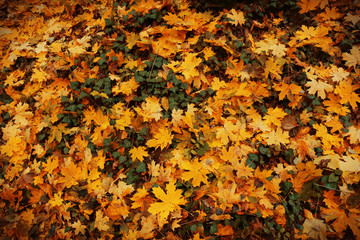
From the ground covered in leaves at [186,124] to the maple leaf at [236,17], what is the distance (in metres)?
0.02

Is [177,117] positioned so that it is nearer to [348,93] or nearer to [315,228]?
[315,228]

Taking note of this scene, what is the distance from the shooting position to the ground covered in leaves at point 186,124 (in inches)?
76.9

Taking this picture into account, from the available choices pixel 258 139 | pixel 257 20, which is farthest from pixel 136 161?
pixel 257 20

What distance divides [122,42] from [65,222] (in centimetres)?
219

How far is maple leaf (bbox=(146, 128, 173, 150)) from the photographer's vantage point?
7.26ft

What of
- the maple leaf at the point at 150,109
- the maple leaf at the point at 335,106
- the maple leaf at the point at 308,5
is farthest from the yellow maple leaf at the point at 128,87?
the maple leaf at the point at 308,5

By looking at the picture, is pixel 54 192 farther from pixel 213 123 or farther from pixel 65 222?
pixel 213 123

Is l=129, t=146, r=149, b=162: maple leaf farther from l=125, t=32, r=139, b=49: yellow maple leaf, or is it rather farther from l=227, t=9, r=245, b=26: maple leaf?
l=227, t=9, r=245, b=26: maple leaf

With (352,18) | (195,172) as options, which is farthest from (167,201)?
(352,18)

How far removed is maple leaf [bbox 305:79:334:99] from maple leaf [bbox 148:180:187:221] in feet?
6.11

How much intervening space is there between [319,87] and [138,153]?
217 centimetres

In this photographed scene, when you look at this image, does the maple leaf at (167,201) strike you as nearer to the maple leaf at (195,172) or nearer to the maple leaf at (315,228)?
the maple leaf at (195,172)

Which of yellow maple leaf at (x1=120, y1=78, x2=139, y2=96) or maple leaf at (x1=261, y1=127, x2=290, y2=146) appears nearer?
maple leaf at (x1=261, y1=127, x2=290, y2=146)

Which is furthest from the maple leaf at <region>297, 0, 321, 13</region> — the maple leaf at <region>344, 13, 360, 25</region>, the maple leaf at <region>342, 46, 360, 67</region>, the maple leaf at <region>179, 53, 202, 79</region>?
the maple leaf at <region>179, 53, 202, 79</region>
